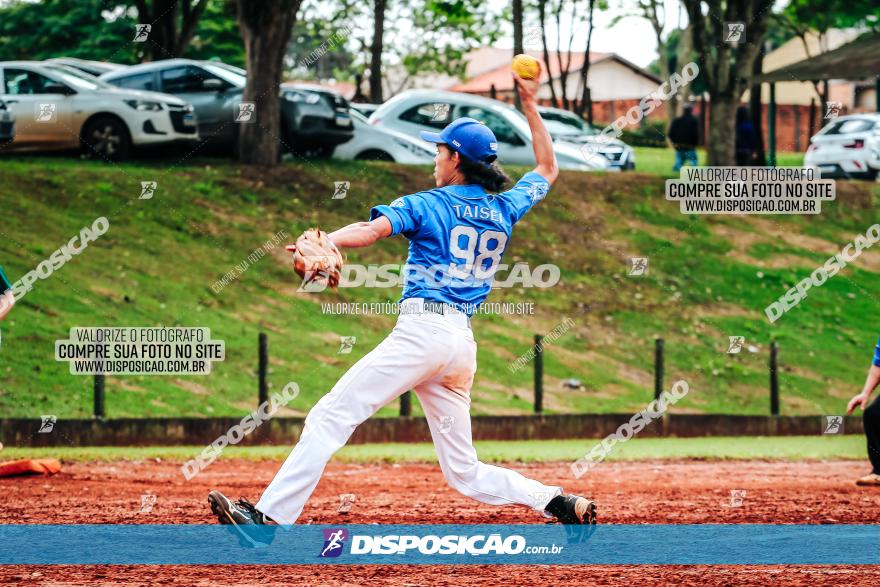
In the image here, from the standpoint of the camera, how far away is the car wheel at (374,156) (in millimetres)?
26812

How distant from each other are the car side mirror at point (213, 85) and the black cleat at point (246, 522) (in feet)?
64.9

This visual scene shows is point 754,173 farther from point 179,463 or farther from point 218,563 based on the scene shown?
point 218,563

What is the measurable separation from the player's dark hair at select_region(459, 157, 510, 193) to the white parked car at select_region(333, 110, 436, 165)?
19454 millimetres

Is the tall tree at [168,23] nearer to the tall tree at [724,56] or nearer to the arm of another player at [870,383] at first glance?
the tall tree at [724,56]

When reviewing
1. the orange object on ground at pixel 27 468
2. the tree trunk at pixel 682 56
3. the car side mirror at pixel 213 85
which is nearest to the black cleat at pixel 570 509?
the orange object on ground at pixel 27 468

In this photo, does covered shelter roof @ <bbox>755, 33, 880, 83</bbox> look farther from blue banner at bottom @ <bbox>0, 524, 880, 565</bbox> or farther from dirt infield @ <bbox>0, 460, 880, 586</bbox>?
blue banner at bottom @ <bbox>0, 524, 880, 565</bbox>

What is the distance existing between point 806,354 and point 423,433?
28.5 feet

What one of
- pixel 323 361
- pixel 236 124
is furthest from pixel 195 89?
pixel 323 361

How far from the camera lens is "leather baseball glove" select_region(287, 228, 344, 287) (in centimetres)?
602

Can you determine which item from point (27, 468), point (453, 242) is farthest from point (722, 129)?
point (453, 242)

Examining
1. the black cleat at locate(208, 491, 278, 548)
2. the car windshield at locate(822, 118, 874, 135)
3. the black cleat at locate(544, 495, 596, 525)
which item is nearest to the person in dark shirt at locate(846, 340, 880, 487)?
the black cleat at locate(544, 495, 596, 525)

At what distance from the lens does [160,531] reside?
27.5 ft

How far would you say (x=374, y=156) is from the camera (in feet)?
88.5

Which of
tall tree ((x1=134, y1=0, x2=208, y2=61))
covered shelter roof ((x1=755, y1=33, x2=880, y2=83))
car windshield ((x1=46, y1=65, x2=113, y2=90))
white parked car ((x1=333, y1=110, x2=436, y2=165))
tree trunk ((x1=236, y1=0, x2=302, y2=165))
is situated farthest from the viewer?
tall tree ((x1=134, y1=0, x2=208, y2=61))
